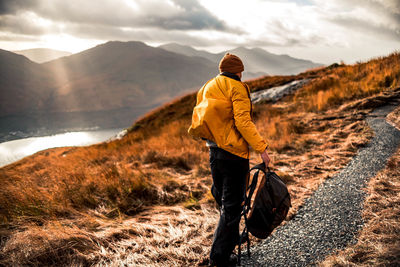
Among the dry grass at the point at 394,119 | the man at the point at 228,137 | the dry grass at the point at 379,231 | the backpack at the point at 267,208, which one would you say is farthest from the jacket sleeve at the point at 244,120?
the dry grass at the point at 394,119

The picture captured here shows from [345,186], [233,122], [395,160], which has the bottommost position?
[345,186]

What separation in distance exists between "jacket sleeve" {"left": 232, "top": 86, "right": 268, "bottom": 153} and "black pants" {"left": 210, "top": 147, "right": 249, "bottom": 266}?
8.6 inches

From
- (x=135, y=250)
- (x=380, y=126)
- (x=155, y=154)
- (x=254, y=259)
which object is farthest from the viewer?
(x=155, y=154)

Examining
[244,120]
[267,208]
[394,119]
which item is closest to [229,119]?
[244,120]

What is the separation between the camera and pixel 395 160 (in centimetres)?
319

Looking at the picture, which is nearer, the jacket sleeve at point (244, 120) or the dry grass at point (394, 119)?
the jacket sleeve at point (244, 120)

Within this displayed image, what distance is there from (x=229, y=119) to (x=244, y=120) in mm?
152

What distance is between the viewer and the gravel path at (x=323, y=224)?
203 cm

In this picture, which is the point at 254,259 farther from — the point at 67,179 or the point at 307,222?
the point at 67,179

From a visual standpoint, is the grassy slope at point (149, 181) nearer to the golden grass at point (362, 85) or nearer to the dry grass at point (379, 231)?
the golden grass at point (362, 85)

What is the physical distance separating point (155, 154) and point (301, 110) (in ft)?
19.6

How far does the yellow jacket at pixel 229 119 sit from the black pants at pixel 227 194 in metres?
0.11

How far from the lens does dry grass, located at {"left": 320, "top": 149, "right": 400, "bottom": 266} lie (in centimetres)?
159

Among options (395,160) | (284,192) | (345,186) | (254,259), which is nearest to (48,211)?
(254,259)
